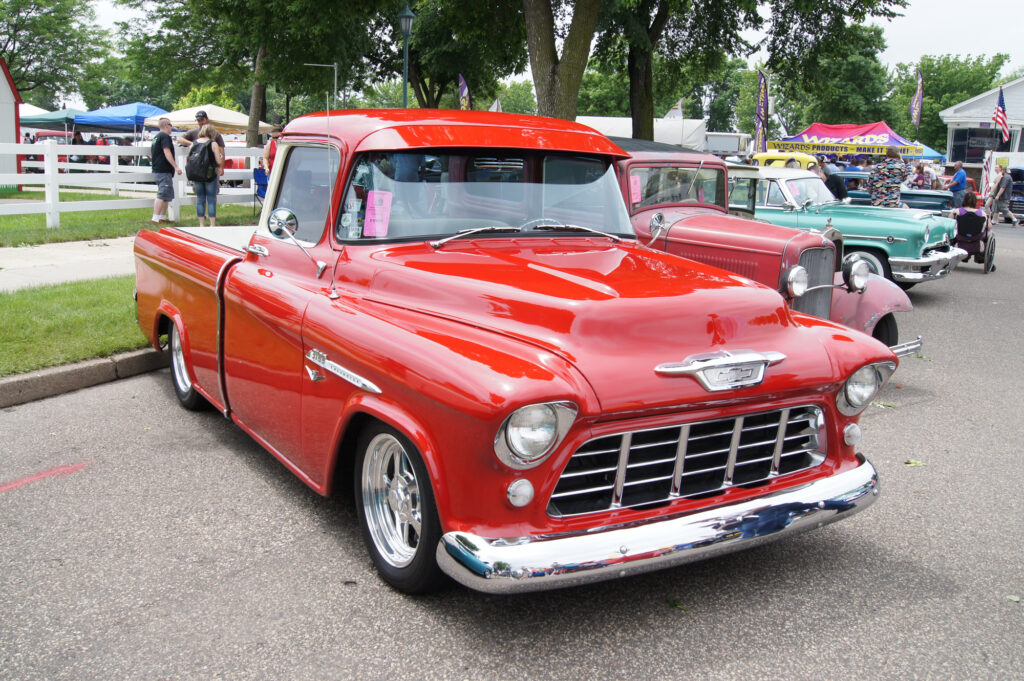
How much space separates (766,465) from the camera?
11.0ft

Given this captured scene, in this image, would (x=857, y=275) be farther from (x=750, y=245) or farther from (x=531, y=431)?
(x=531, y=431)

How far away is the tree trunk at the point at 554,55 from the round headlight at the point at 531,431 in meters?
11.5

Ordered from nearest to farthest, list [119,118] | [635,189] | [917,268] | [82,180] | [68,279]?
[635,189] → [68,279] → [917,268] → [82,180] → [119,118]

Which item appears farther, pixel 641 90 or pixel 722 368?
pixel 641 90

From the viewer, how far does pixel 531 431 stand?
2717 millimetres

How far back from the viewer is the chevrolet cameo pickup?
110 inches

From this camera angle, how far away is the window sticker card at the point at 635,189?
25.4 ft

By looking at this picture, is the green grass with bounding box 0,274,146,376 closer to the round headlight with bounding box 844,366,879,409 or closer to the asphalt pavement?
the asphalt pavement

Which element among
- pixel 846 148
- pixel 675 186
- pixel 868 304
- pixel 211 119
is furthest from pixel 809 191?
pixel 846 148

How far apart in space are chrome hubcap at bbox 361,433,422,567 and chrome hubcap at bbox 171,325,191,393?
268 cm

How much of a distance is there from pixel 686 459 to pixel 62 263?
9.23 meters

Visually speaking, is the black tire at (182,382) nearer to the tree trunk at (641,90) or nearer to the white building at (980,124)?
the tree trunk at (641,90)

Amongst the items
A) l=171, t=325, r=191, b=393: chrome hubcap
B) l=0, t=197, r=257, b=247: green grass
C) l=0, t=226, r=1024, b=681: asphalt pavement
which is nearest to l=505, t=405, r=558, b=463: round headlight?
l=0, t=226, r=1024, b=681: asphalt pavement

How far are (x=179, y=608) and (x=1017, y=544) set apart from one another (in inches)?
144
